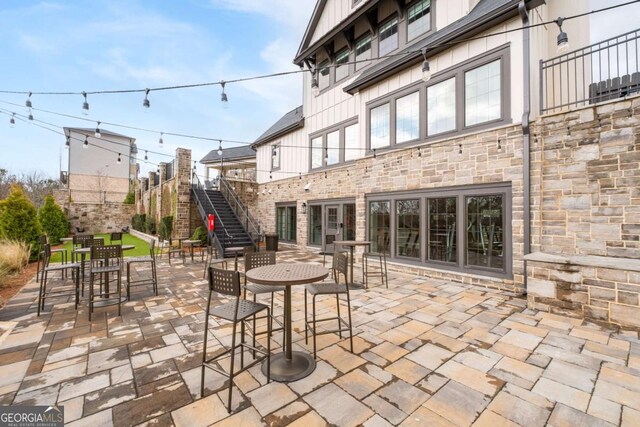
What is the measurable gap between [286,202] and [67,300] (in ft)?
25.7

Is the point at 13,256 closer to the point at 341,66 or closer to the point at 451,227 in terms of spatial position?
the point at 451,227

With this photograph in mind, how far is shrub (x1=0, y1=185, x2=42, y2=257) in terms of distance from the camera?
7953 millimetres

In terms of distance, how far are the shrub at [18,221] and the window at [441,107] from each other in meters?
11.7

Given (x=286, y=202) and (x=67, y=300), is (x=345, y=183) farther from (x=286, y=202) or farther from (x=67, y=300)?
(x=67, y=300)

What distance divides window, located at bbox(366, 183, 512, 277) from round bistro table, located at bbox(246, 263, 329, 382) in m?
4.29

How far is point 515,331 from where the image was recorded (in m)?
3.47

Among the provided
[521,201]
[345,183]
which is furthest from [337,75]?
[521,201]

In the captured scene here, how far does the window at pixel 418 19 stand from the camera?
6.99 m

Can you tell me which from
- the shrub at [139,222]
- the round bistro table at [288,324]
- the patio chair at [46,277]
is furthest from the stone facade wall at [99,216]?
the round bistro table at [288,324]

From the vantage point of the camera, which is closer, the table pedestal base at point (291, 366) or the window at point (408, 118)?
the table pedestal base at point (291, 366)

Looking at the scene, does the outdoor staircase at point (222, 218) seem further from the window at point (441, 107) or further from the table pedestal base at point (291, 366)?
the window at point (441, 107)

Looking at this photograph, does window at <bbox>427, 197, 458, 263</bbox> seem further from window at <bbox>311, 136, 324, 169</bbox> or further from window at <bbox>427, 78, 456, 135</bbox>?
window at <bbox>311, 136, 324, 169</bbox>

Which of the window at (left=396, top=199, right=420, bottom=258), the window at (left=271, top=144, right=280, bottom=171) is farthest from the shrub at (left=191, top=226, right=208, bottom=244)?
the window at (left=396, top=199, right=420, bottom=258)

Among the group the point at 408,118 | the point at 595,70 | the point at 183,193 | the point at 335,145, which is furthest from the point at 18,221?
the point at 595,70
